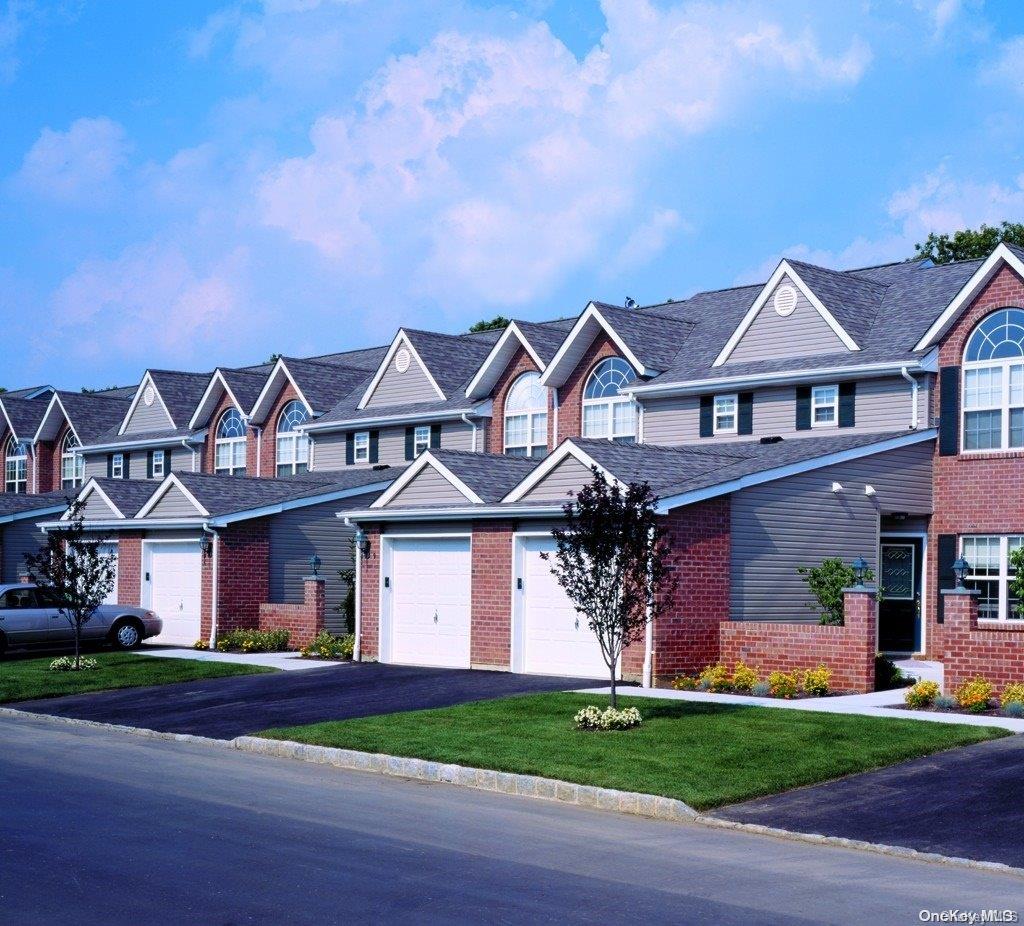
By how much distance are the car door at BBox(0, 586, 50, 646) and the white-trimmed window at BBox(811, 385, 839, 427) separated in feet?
60.1

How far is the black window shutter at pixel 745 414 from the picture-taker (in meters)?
31.1

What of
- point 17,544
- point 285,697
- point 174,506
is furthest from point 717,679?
point 17,544

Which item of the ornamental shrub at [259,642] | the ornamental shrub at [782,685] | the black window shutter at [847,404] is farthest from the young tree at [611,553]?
the ornamental shrub at [259,642]

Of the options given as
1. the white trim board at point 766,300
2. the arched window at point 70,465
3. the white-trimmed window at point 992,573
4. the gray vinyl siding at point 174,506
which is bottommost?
the white-trimmed window at point 992,573

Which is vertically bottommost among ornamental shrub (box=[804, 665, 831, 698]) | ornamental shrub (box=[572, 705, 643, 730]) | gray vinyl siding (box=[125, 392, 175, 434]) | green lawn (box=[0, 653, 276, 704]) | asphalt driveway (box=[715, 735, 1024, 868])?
green lawn (box=[0, 653, 276, 704])

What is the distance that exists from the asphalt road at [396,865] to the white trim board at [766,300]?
1772 centimetres

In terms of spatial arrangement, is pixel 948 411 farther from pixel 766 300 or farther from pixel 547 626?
pixel 547 626

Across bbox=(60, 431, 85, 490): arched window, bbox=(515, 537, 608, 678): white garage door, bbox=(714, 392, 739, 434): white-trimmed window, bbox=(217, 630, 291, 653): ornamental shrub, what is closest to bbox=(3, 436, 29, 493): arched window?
bbox=(60, 431, 85, 490): arched window

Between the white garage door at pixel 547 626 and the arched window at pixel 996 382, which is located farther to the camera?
the arched window at pixel 996 382

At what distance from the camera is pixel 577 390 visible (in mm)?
34281

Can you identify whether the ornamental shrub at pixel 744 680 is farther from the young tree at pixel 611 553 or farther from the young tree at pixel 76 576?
the young tree at pixel 76 576

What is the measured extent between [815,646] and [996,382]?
8194 mm

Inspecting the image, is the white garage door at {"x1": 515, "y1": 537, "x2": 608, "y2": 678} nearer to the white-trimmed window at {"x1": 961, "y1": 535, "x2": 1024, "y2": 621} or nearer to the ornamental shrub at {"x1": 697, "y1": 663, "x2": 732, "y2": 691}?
the ornamental shrub at {"x1": 697, "y1": 663, "x2": 732, "y2": 691}

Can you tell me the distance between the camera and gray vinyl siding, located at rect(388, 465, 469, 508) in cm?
2806
